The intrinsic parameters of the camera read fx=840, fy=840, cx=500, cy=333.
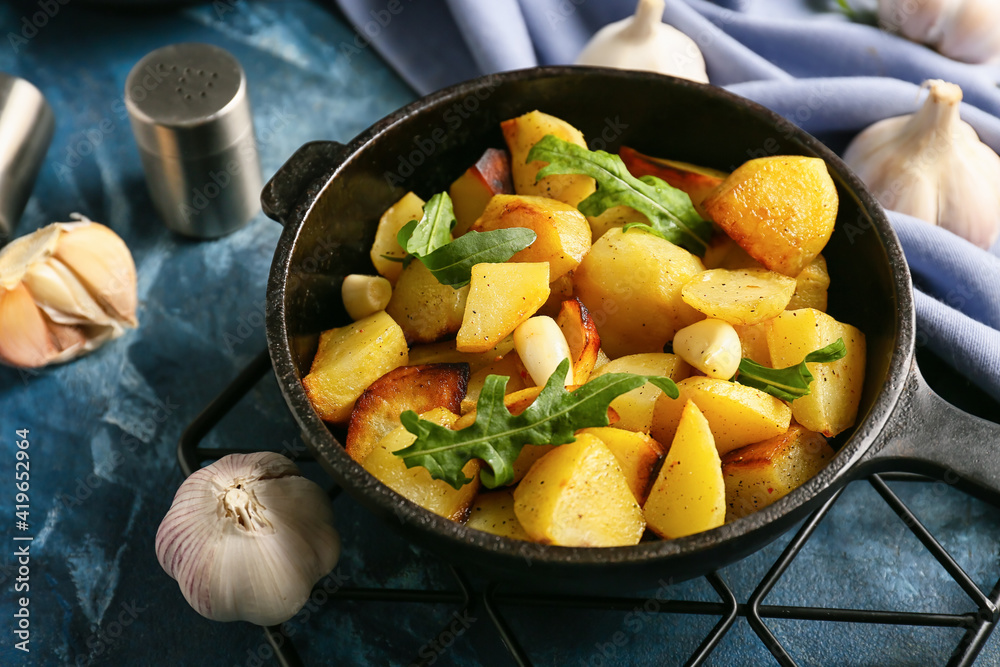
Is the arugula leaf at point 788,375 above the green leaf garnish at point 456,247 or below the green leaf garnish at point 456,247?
below

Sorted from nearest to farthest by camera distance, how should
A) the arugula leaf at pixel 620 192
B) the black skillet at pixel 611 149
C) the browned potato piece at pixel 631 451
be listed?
the black skillet at pixel 611 149 → the browned potato piece at pixel 631 451 → the arugula leaf at pixel 620 192

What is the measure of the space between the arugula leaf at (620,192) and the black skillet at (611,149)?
17 centimetres

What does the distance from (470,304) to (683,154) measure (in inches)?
21.7

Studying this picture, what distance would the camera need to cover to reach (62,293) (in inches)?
57.9

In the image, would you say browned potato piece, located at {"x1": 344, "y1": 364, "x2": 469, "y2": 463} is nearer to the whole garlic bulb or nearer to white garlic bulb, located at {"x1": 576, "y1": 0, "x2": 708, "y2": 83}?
the whole garlic bulb

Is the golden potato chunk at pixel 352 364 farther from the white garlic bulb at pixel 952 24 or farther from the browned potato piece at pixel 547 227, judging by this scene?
the white garlic bulb at pixel 952 24

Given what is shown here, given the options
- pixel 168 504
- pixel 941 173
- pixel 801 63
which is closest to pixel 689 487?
pixel 168 504

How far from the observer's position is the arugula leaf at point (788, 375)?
1.06 m

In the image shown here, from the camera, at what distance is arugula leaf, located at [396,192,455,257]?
1.22m

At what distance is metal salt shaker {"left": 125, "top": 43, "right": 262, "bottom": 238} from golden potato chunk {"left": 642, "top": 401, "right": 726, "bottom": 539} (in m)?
1.09

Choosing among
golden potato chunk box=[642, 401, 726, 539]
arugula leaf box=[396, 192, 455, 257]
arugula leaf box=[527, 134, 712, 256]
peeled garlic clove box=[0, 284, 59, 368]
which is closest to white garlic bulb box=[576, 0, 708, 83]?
arugula leaf box=[527, 134, 712, 256]

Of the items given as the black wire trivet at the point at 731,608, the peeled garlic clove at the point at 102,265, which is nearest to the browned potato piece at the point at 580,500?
the black wire trivet at the point at 731,608

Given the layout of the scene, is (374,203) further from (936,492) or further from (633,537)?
(936,492)

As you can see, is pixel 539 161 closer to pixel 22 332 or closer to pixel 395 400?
pixel 395 400
